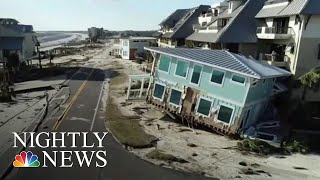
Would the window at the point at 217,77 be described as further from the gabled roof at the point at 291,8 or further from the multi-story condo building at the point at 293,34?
the gabled roof at the point at 291,8

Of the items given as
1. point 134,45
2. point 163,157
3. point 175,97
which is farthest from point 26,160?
point 134,45

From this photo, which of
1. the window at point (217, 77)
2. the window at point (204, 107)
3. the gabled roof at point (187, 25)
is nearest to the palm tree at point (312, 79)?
the window at point (217, 77)

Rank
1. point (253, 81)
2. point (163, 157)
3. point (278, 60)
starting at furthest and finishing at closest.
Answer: point (278, 60) < point (253, 81) < point (163, 157)

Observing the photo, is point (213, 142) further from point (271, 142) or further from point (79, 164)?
point (79, 164)

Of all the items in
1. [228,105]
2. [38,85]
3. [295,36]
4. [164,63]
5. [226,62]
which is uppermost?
[295,36]

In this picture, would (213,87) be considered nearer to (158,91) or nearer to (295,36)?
(158,91)

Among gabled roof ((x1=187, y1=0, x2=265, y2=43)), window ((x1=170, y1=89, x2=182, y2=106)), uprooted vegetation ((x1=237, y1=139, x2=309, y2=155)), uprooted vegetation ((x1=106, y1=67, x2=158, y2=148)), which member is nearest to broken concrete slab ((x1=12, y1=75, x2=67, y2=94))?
uprooted vegetation ((x1=106, y1=67, x2=158, y2=148))
